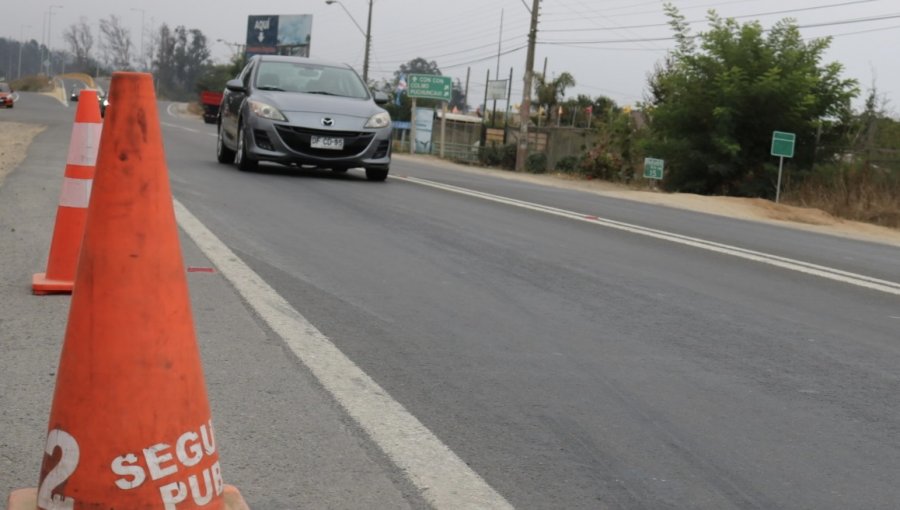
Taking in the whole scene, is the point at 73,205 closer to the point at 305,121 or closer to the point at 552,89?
the point at 305,121

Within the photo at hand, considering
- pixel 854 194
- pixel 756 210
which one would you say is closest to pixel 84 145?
pixel 756 210

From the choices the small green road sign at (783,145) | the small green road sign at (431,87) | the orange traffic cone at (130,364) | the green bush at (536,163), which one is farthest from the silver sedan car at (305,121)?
the small green road sign at (431,87)

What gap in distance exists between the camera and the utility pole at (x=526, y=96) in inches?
1593

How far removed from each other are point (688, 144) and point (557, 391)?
24961mm

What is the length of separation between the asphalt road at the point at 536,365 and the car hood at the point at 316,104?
4.86 metres

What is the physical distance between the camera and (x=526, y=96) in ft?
133

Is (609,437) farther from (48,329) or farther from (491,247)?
(491,247)

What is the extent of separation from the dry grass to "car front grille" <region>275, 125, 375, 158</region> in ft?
33.2

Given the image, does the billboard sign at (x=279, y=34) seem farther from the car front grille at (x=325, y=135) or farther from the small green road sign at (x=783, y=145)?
the car front grille at (x=325, y=135)

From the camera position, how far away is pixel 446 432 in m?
3.76

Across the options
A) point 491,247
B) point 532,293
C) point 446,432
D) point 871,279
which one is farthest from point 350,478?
point 871,279

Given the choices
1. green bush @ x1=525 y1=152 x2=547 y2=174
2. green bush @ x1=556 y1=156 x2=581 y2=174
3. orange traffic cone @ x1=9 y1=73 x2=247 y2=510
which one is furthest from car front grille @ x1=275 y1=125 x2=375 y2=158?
green bush @ x1=525 y1=152 x2=547 y2=174

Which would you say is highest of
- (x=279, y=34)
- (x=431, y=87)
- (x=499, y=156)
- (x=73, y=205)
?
(x=279, y=34)

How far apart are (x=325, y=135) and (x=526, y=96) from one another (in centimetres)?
2670
